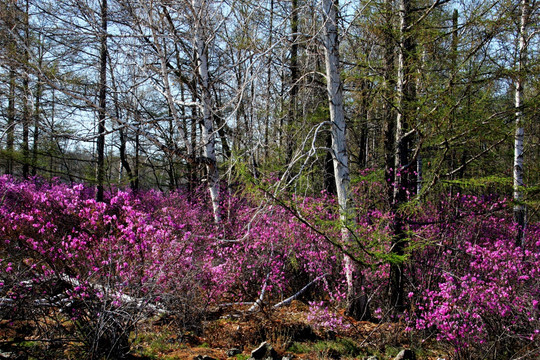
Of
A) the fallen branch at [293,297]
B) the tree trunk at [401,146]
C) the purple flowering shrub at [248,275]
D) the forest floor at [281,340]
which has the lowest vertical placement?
the forest floor at [281,340]

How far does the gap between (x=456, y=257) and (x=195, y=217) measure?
5368 mm

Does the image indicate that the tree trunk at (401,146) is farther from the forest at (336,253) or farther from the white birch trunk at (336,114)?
the white birch trunk at (336,114)

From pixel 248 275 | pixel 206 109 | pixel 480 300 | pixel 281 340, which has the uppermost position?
pixel 206 109

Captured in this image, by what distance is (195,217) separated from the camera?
7.90m

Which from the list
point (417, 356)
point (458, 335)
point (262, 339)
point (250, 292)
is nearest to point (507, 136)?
point (458, 335)

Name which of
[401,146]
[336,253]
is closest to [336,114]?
[401,146]

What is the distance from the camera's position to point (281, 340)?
4426 mm

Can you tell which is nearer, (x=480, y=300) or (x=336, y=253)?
(x=480, y=300)

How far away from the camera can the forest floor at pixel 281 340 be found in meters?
4.09

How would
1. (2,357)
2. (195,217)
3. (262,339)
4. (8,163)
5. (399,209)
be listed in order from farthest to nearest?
(8,163) → (195,217) → (262,339) → (399,209) → (2,357)

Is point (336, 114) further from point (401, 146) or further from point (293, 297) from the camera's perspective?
point (293, 297)

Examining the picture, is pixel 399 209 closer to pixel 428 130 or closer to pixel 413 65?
pixel 428 130

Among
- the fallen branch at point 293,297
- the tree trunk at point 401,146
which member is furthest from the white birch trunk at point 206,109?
the tree trunk at point 401,146

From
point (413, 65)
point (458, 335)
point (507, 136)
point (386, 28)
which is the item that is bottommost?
point (458, 335)
